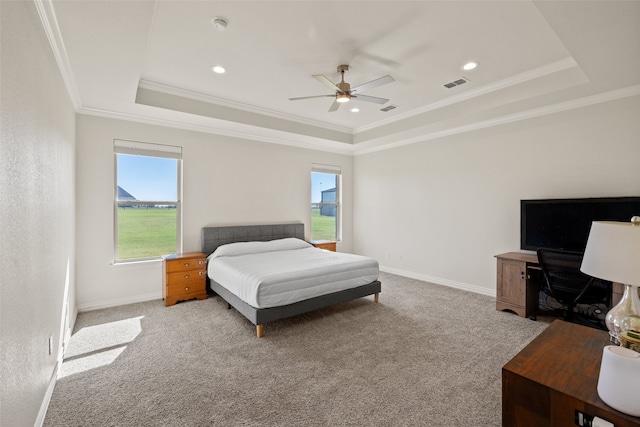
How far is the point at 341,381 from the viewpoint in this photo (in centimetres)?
228

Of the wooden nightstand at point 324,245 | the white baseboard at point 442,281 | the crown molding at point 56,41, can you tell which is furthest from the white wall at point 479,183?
the crown molding at point 56,41

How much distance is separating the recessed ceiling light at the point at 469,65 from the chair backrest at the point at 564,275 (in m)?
2.19

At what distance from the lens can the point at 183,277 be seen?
4070 mm

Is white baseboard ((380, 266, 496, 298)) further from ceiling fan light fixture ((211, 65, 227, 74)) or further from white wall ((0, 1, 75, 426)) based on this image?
white wall ((0, 1, 75, 426))

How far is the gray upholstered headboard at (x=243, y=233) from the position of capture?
460 centimetres

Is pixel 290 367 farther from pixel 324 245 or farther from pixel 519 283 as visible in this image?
pixel 324 245

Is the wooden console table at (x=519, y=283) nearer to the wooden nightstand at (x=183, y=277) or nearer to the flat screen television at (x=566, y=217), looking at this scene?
the flat screen television at (x=566, y=217)

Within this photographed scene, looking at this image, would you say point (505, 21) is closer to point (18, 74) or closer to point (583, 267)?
point (583, 267)

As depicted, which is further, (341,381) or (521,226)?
(521,226)

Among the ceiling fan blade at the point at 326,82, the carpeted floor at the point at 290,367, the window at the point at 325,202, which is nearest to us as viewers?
the carpeted floor at the point at 290,367

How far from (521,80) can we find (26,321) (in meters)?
4.94

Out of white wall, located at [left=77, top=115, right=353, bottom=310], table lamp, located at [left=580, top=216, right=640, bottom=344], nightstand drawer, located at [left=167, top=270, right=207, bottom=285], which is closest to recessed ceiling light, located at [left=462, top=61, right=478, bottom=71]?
table lamp, located at [left=580, top=216, right=640, bottom=344]

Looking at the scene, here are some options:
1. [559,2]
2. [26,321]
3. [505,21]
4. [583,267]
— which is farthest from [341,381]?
[505,21]

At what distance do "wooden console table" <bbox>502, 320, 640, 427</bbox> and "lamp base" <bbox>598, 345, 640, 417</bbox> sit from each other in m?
0.03
